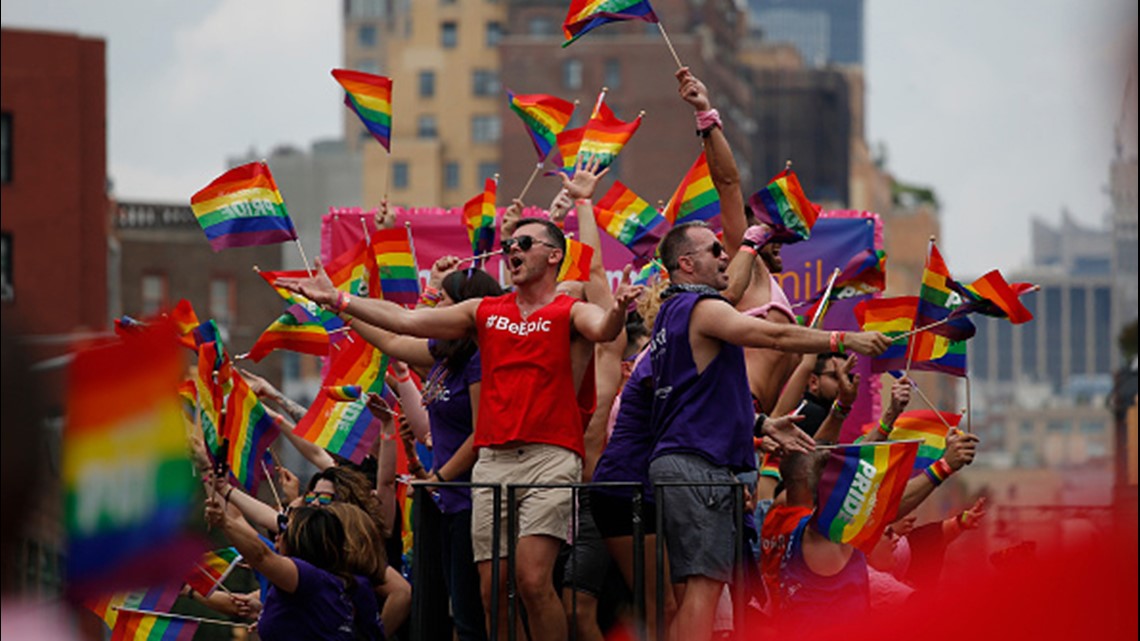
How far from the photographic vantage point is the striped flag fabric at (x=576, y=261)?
957cm

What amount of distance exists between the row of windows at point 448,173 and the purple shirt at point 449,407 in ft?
327

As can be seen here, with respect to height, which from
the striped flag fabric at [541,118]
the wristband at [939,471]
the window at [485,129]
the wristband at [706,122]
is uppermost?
the window at [485,129]

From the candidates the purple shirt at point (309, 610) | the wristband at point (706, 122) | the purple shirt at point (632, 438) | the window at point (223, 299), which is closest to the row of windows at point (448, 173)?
the window at point (223, 299)

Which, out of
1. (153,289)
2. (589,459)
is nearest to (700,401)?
(589,459)

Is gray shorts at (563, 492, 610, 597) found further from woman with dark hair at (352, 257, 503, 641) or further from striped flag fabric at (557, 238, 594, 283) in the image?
striped flag fabric at (557, 238, 594, 283)

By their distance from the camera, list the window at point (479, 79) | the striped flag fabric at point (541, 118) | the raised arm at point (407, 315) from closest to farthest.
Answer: the raised arm at point (407, 315)
the striped flag fabric at point (541, 118)
the window at point (479, 79)

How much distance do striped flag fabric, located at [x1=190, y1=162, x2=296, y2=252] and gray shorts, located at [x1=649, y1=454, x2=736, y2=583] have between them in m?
3.11

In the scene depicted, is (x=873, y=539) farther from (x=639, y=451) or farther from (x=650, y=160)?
(x=650, y=160)

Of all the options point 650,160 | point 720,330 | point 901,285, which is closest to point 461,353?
point 720,330

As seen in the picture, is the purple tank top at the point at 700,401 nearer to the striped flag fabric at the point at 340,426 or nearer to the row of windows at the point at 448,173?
the striped flag fabric at the point at 340,426

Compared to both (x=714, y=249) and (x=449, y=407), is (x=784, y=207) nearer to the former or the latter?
(x=714, y=249)

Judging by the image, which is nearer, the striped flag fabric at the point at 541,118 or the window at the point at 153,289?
the striped flag fabric at the point at 541,118

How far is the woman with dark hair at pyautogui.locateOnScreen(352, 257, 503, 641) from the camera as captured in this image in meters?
8.91

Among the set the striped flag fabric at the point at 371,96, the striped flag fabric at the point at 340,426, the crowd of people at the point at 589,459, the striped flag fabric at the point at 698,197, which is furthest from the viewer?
the striped flag fabric at the point at 371,96
